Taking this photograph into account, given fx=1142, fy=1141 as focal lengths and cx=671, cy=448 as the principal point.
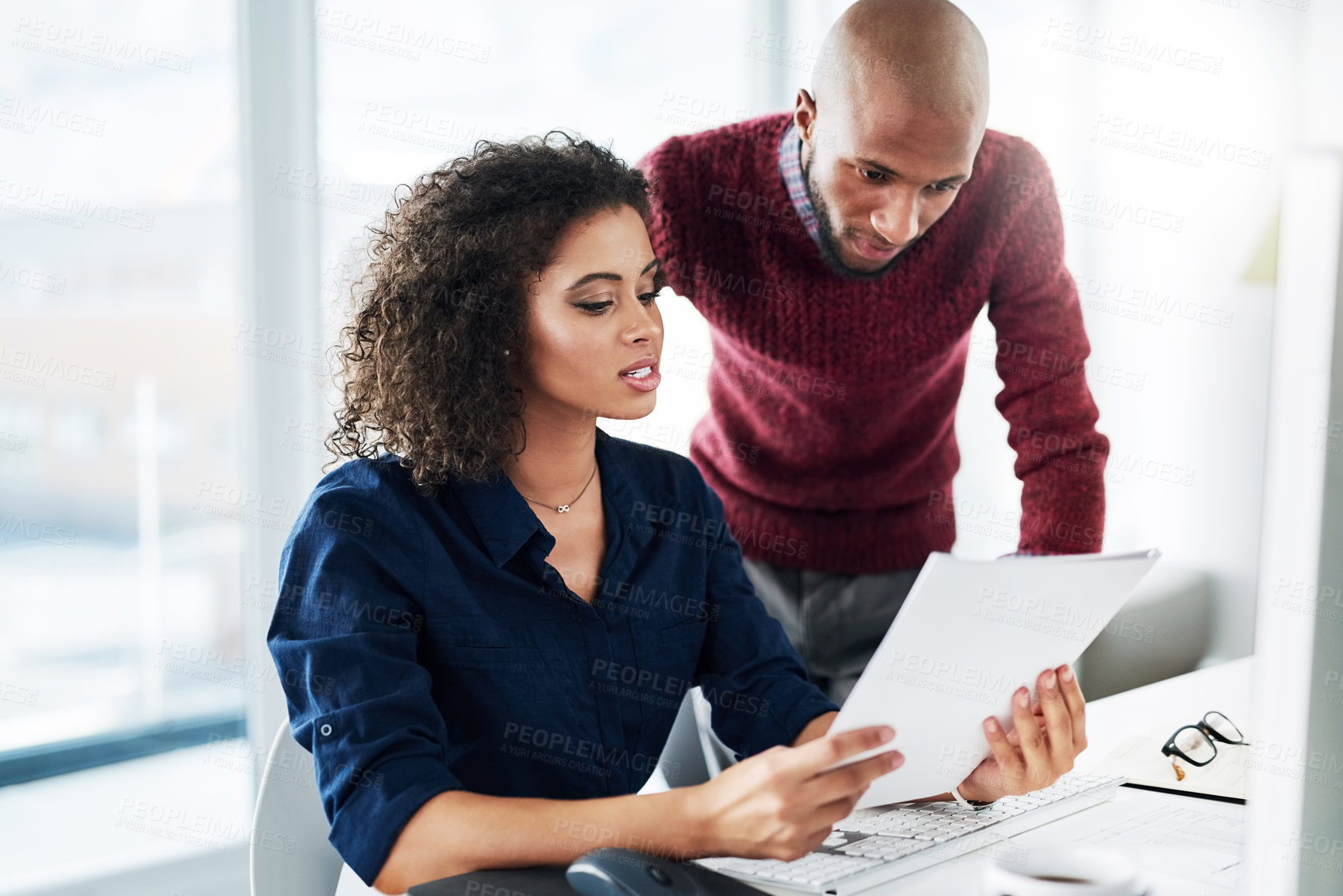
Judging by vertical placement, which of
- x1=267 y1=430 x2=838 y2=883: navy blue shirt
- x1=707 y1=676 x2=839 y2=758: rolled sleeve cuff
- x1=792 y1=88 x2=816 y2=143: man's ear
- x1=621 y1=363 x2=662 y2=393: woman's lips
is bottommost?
x1=707 y1=676 x2=839 y2=758: rolled sleeve cuff

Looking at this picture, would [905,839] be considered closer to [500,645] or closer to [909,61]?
[500,645]

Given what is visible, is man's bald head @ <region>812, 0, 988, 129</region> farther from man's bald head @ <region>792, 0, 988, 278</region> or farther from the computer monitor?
the computer monitor

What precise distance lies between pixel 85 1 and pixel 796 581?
179cm

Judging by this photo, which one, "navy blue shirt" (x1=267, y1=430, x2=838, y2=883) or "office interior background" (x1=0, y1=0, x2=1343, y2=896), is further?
"office interior background" (x1=0, y1=0, x2=1343, y2=896)

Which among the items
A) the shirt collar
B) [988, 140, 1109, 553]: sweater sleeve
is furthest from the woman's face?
[988, 140, 1109, 553]: sweater sleeve

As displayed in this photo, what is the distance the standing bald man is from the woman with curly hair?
321 mm

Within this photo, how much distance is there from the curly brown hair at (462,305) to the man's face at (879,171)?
13.3 inches

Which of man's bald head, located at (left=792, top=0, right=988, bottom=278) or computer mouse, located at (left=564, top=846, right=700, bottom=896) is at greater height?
man's bald head, located at (left=792, top=0, right=988, bottom=278)

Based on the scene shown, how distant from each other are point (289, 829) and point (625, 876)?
524 millimetres

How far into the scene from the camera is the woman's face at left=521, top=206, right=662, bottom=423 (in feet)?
4.26

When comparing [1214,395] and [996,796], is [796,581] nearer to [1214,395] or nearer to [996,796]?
[996,796]

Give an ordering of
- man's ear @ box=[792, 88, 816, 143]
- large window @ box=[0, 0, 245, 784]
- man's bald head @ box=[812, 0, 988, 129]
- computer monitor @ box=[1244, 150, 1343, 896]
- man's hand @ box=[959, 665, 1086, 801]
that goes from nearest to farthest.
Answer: computer monitor @ box=[1244, 150, 1343, 896], man's hand @ box=[959, 665, 1086, 801], man's bald head @ box=[812, 0, 988, 129], man's ear @ box=[792, 88, 816, 143], large window @ box=[0, 0, 245, 784]

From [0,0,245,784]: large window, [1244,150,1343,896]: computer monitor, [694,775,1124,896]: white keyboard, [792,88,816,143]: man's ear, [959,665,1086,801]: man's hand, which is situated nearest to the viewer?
[1244,150,1343,896]: computer monitor

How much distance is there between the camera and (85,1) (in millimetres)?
2246
